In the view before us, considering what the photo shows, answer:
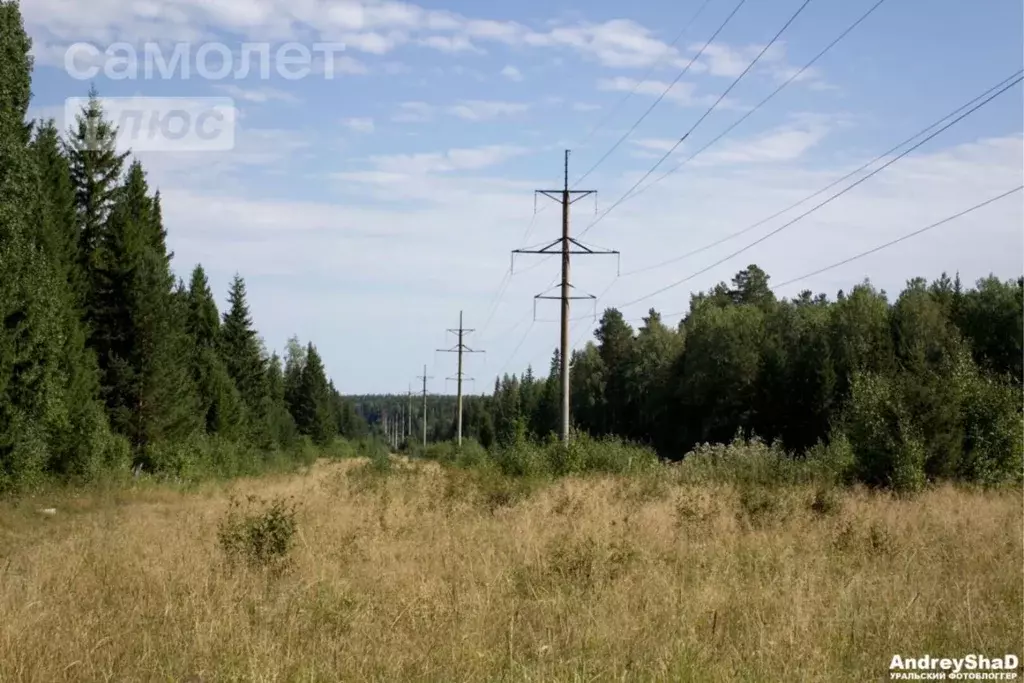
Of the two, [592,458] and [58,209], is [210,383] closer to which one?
[58,209]

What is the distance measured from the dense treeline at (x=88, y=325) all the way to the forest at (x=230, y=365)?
7cm

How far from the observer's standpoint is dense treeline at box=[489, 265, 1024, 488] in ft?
68.2

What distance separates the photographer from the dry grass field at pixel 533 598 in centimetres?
617

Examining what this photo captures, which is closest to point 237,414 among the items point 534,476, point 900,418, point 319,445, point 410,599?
point 319,445

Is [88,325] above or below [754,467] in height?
above

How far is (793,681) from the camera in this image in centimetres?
586

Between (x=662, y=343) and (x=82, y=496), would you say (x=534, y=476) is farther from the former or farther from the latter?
(x=662, y=343)

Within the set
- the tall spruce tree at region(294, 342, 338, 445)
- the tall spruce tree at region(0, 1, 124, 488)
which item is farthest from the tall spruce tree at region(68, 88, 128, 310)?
the tall spruce tree at region(294, 342, 338, 445)

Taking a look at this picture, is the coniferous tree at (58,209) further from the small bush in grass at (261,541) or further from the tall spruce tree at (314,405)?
the tall spruce tree at (314,405)

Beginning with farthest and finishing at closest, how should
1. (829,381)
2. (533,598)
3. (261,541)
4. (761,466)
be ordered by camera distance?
(829,381) < (761,466) < (261,541) < (533,598)

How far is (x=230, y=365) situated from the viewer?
2559 inches

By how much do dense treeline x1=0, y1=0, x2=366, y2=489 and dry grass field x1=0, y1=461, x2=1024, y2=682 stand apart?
1112 cm

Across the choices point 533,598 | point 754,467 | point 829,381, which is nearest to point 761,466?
point 754,467

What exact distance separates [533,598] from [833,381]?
51.0 metres
